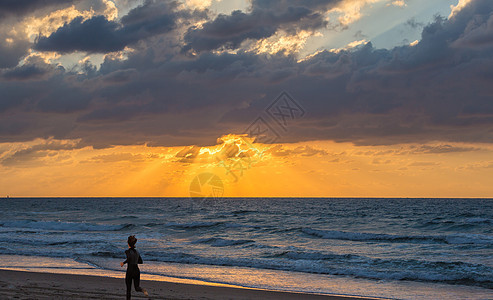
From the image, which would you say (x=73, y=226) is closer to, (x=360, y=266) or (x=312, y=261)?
(x=312, y=261)

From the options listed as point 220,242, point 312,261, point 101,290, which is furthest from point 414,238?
point 101,290

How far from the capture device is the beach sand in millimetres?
14630

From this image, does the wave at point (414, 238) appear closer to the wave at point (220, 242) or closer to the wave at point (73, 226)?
the wave at point (220, 242)

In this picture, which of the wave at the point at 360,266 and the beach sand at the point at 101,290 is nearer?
the beach sand at the point at 101,290

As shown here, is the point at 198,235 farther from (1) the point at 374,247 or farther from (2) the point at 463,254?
(2) the point at 463,254

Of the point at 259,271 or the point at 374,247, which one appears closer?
the point at 259,271

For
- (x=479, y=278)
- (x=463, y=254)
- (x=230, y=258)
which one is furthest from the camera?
(x=463, y=254)

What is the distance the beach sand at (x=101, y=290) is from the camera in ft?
48.0

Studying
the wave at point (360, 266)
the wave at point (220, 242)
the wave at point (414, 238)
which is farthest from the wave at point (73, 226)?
the wave at point (360, 266)

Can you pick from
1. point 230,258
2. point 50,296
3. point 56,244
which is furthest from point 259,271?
point 56,244

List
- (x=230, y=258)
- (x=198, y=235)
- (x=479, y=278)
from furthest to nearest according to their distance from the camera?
(x=198, y=235), (x=230, y=258), (x=479, y=278)

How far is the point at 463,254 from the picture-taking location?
2827 cm

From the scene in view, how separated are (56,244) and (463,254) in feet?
89.1

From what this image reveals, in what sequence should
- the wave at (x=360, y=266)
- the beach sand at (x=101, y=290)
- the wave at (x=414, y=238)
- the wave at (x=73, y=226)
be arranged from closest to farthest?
the beach sand at (x=101, y=290)
the wave at (x=360, y=266)
the wave at (x=414, y=238)
the wave at (x=73, y=226)
